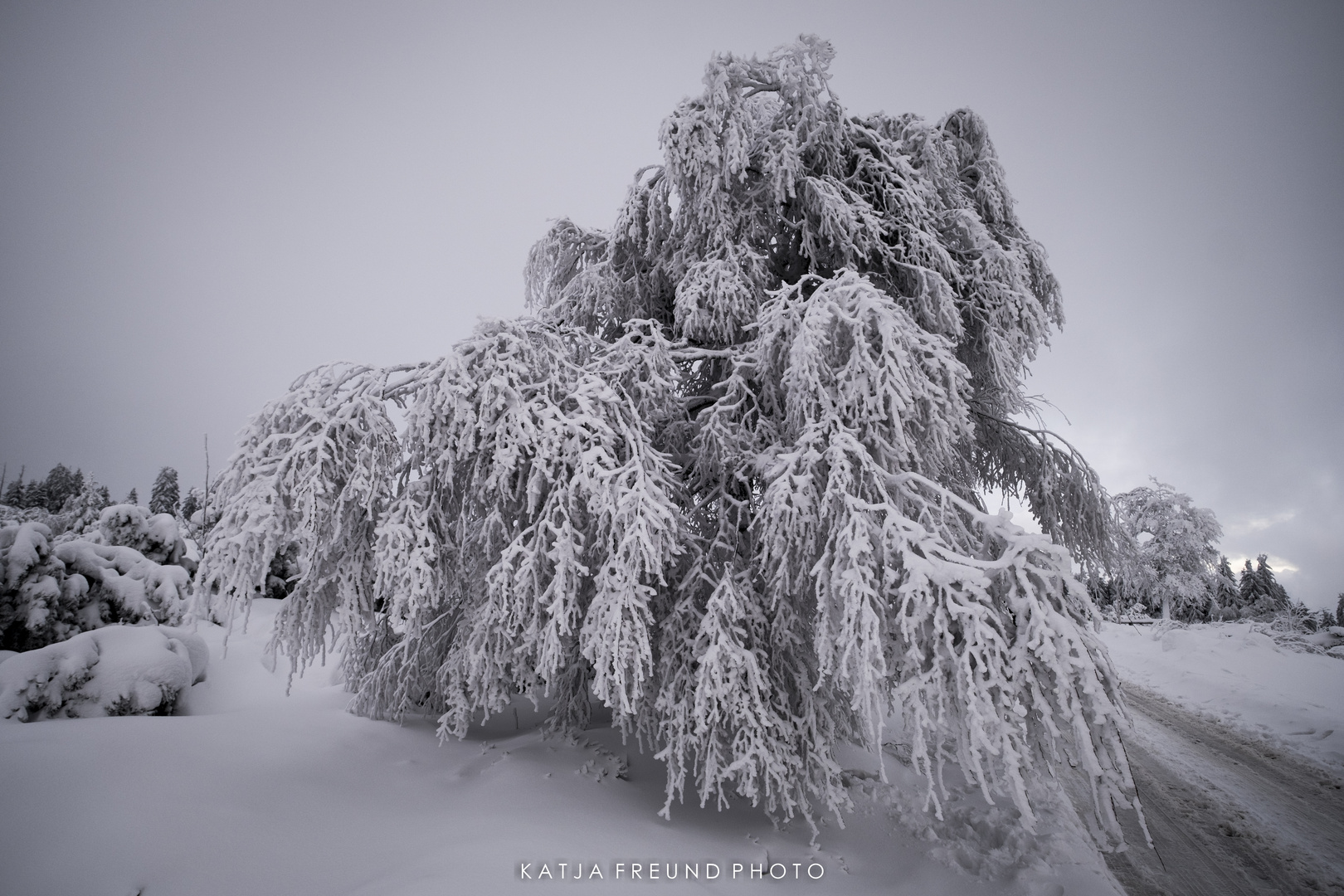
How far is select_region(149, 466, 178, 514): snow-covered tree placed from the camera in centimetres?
3814

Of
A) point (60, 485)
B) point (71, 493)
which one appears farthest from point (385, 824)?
point (60, 485)

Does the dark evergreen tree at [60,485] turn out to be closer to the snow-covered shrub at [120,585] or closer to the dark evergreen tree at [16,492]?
the dark evergreen tree at [16,492]

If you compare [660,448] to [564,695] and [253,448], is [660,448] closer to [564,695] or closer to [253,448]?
[564,695]

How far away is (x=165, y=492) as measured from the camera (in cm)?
3900

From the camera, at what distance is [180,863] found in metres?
2.92

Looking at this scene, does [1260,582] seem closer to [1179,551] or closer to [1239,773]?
[1179,551]

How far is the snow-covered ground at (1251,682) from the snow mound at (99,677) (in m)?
13.5

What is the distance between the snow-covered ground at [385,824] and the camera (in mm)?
2951

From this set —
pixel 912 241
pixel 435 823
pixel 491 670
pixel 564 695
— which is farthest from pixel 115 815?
pixel 912 241

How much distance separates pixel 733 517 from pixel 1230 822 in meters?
5.78

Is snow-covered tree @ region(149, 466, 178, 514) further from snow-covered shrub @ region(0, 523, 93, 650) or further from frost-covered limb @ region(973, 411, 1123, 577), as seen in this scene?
frost-covered limb @ region(973, 411, 1123, 577)

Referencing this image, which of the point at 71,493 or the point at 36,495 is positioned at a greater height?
the point at 71,493

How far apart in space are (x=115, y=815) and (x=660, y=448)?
4.49m

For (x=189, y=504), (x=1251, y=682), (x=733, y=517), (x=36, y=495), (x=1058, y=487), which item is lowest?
(x=1251, y=682)
